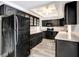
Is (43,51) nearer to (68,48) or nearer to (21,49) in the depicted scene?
(21,49)

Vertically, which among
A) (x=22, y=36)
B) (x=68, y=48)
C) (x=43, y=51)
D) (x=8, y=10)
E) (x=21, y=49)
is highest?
(x=8, y=10)

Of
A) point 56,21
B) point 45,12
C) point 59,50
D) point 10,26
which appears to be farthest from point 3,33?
point 56,21

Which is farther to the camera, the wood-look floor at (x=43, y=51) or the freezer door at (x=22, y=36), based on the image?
the wood-look floor at (x=43, y=51)

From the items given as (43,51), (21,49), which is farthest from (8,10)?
(43,51)

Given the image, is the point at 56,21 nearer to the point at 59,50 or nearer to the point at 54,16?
the point at 54,16

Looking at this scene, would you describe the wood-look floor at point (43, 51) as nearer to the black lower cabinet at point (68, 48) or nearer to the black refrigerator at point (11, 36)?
the black refrigerator at point (11, 36)

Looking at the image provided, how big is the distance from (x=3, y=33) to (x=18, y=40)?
1.36 feet

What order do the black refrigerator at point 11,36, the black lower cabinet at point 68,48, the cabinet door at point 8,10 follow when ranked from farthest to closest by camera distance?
the cabinet door at point 8,10 < the black refrigerator at point 11,36 < the black lower cabinet at point 68,48

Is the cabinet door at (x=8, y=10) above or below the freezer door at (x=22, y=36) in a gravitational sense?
above

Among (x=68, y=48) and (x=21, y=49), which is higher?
(x=68, y=48)

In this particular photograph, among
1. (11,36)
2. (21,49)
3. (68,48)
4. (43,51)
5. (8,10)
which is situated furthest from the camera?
(43,51)

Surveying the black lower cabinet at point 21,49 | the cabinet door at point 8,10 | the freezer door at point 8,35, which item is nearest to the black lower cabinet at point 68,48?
the black lower cabinet at point 21,49

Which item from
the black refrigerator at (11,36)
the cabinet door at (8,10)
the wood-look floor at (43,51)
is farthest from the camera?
the wood-look floor at (43,51)

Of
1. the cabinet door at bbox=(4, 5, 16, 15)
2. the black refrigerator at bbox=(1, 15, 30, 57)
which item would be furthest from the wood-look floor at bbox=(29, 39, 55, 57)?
the cabinet door at bbox=(4, 5, 16, 15)
